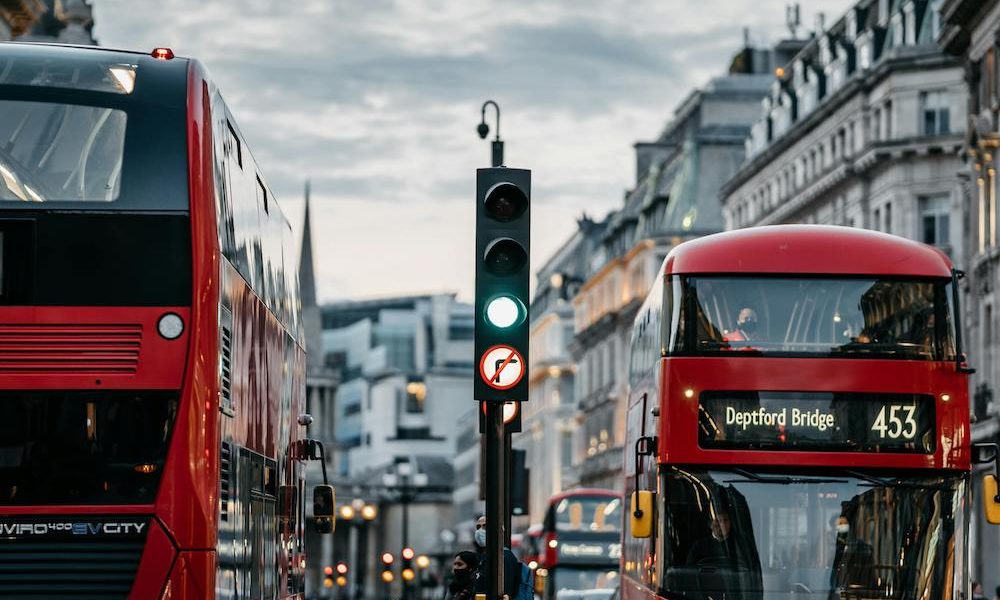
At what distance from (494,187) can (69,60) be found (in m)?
3.21

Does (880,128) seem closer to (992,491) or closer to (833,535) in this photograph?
(833,535)

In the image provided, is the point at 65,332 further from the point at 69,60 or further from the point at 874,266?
the point at 874,266

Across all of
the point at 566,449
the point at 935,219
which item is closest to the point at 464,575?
the point at 935,219

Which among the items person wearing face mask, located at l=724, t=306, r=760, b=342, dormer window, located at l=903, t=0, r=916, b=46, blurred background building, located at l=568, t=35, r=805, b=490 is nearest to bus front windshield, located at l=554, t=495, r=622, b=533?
dormer window, located at l=903, t=0, r=916, b=46

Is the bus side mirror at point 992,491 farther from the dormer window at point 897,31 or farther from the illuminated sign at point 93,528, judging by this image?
the dormer window at point 897,31

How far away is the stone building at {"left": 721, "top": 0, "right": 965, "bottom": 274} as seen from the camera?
71.1 metres

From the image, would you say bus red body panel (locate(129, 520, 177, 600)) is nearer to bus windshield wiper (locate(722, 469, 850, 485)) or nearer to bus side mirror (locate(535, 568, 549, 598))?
bus windshield wiper (locate(722, 469, 850, 485))

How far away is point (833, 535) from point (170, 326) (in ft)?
26.7

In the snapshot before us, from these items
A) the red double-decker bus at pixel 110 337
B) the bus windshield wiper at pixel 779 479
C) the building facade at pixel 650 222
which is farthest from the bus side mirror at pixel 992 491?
the building facade at pixel 650 222

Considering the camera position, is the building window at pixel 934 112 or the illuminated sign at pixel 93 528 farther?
the building window at pixel 934 112

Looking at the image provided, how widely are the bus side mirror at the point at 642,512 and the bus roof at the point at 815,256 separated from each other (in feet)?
Answer: 7.32

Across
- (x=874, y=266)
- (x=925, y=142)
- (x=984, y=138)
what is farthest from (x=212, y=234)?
(x=925, y=142)

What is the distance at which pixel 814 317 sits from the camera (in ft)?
69.0

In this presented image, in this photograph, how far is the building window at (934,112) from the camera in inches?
2803
